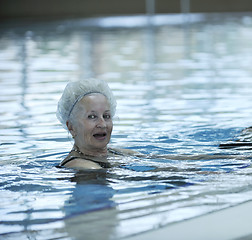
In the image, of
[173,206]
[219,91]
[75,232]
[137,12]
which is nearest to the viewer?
[75,232]

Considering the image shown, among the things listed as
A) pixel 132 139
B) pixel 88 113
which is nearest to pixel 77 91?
pixel 88 113

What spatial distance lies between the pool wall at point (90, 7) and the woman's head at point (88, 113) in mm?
27107

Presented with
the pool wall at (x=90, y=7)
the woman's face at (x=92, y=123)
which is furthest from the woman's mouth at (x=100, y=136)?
the pool wall at (x=90, y=7)

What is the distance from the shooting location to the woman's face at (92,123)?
536cm

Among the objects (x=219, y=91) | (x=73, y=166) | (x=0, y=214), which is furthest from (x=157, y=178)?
(x=219, y=91)

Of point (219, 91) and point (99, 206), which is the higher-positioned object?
point (99, 206)

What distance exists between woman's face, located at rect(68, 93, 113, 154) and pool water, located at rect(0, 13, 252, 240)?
235 millimetres

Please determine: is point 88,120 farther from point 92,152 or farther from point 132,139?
point 132,139

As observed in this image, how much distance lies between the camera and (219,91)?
35.6 feet

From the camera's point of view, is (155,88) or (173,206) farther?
(155,88)

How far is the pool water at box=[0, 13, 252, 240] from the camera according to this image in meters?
4.30

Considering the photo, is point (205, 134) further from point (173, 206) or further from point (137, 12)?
point (137, 12)

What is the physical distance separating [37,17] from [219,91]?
915 inches

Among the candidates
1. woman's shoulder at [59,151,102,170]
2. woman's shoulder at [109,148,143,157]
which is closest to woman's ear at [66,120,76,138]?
woman's shoulder at [59,151,102,170]
